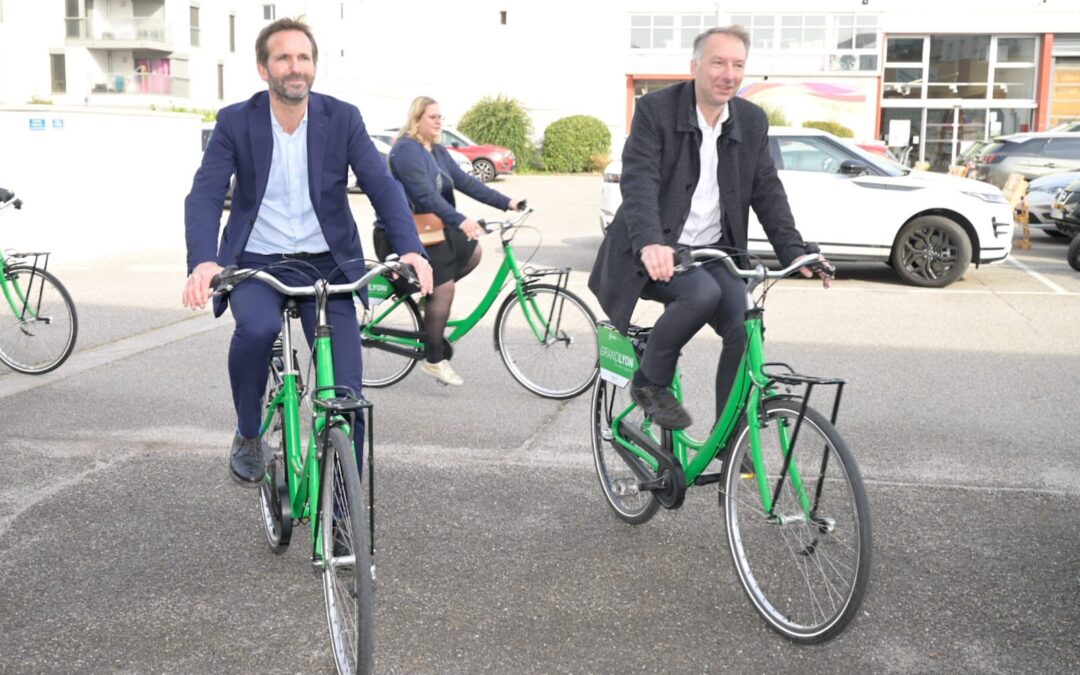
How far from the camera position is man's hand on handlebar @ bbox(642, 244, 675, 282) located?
405cm

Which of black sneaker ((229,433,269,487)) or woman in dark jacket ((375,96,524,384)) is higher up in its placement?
woman in dark jacket ((375,96,524,384))

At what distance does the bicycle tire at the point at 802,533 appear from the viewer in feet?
11.6

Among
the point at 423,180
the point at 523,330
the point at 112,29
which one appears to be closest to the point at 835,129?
the point at 112,29

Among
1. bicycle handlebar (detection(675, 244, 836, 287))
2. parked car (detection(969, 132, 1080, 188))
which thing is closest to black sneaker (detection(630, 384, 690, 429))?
bicycle handlebar (detection(675, 244, 836, 287))

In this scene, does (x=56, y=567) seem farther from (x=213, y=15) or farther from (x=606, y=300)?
(x=213, y=15)

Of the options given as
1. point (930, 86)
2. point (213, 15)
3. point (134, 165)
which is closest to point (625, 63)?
point (930, 86)

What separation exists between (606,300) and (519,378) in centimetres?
306

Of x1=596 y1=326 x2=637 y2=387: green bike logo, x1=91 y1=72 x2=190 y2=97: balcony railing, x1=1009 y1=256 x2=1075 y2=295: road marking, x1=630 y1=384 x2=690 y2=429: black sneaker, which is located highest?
x1=91 y1=72 x2=190 y2=97: balcony railing

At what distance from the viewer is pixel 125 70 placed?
192ft

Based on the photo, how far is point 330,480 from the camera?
347 centimetres

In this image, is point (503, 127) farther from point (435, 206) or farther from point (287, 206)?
point (287, 206)

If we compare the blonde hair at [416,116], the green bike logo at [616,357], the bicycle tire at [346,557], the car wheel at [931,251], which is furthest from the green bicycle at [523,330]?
the car wheel at [931,251]

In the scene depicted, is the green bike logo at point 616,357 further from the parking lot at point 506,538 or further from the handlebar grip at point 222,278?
the handlebar grip at point 222,278

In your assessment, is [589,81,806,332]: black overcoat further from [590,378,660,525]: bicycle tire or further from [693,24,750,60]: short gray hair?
[590,378,660,525]: bicycle tire
